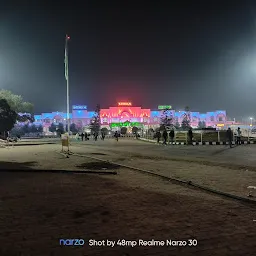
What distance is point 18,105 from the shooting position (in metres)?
67.9

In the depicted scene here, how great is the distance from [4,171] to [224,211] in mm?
9086

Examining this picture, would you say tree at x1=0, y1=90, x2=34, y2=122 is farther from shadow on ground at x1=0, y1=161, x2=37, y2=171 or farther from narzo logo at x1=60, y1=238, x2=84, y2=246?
narzo logo at x1=60, y1=238, x2=84, y2=246

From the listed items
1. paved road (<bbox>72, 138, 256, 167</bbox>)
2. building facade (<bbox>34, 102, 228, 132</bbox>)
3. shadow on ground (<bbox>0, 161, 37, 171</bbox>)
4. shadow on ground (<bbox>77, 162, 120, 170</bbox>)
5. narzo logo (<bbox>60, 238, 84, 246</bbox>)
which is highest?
building facade (<bbox>34, 102, 228, 132</bbox>)

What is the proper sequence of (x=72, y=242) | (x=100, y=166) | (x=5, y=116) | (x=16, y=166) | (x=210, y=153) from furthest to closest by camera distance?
(x=5, y=116) → (x=210, y=153) → (x=16, y=166) → (x=100, y=166) → (x=72, y=242)

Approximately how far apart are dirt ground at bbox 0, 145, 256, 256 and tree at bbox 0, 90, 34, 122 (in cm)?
5652

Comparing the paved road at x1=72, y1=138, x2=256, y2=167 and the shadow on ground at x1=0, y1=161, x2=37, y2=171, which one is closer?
the shadow on ground at x1=0, y1=161, x2=37, y2=171

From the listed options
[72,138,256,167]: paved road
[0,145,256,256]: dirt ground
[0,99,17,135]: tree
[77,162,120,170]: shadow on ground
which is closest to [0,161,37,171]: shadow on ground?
[77,162,120,170]: shadow on ground

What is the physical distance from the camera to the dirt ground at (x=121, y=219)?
4137mm

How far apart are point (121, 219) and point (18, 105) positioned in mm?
66904

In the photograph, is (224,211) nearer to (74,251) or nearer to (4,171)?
(74,251)

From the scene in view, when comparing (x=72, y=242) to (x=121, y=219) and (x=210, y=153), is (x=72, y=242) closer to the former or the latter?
(x=121, y=219)

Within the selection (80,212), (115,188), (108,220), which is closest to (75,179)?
(115,188)

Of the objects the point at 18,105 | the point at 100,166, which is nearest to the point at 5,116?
the point at 18,105

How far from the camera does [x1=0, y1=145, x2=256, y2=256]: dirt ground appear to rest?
163 inches
